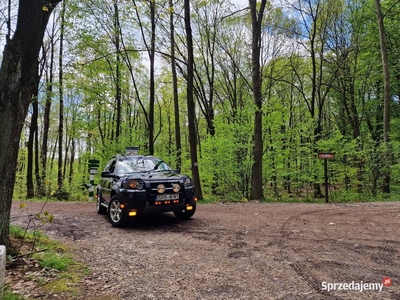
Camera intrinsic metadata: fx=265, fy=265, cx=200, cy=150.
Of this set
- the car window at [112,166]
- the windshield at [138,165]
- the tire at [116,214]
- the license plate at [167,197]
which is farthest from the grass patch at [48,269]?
the car window at [112,166]

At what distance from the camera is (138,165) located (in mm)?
7246

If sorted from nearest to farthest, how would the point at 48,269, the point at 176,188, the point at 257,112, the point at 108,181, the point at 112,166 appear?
the point at 48,269 → the point at 176,188 → the point at 108,181 → the point at 112,166 → the point at 257,112

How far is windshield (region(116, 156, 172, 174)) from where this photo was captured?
702 centimetres

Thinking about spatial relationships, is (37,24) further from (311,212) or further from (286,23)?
(286,23)

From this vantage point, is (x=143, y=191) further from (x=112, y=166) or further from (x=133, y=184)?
(x=112, y=166)

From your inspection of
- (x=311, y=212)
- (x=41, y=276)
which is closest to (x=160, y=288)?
(x=41, y=276)

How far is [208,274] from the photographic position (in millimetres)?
3438

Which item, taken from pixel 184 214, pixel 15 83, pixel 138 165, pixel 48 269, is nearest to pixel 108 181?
pixel 138 165

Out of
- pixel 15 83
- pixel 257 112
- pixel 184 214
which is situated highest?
pixel 257 112

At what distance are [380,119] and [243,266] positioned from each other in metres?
21.7

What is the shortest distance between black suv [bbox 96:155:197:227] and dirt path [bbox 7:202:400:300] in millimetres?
398

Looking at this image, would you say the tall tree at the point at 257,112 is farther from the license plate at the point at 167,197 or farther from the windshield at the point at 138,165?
the license plate at the point at 167,197

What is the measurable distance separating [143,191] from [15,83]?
321 cm

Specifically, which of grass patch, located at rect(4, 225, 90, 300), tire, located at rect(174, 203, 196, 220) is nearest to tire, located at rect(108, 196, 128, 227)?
tire, located at rect(174, 203, 196, 220)
